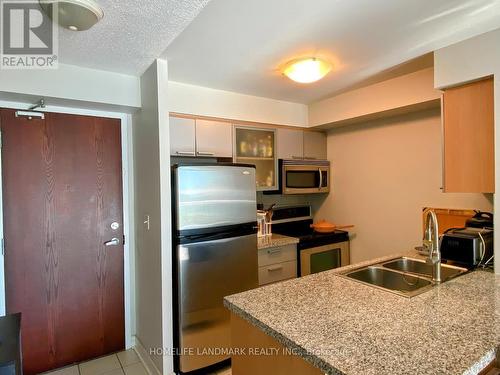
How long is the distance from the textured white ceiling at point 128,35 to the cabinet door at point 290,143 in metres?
1.57

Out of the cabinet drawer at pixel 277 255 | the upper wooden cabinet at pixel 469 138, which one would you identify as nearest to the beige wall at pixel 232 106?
the cabinet drawer at pixel 277 255

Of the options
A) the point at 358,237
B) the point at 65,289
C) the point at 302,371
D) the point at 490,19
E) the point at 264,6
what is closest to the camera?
the point at 302,371

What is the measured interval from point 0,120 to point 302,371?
2.51 m

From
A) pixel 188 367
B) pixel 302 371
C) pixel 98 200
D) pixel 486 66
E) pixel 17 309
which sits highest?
pixel 486 66

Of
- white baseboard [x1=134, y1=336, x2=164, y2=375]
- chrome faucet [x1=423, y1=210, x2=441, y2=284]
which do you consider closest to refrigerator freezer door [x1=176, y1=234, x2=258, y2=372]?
white baseboard [x1=134, y1=336, x2=164, y2=375]

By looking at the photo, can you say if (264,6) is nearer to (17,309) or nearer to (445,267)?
(445,267)

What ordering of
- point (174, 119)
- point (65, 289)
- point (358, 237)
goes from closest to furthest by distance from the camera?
point (65, 289)
point (174, 119)
point (358, 237)

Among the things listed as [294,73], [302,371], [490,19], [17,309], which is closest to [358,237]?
[294,73]

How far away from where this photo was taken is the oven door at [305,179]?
3215mm

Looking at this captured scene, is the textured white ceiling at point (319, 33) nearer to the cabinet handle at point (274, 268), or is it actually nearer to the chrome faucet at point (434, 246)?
the chrome faucet at point (434, 246)

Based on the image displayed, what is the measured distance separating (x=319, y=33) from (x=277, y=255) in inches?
75.0

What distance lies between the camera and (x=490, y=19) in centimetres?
166

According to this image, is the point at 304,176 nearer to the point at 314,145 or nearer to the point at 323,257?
the point at 314,145

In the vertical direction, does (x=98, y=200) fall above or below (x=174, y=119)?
below
